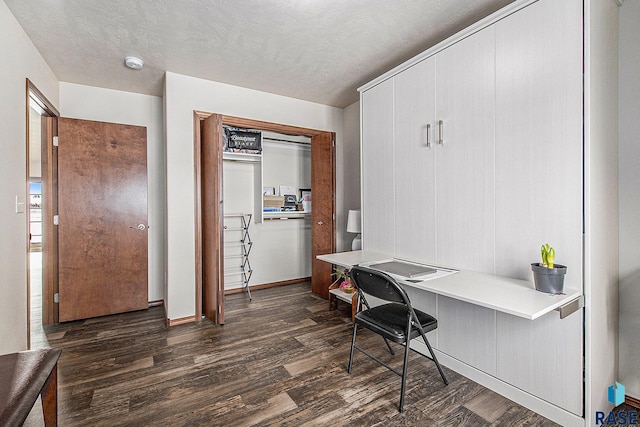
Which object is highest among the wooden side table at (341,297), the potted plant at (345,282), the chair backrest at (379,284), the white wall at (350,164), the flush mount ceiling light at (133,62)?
the flush mount ceiling light at (133,62)

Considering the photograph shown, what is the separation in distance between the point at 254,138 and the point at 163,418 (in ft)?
10.7

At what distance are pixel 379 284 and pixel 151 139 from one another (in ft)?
11.1

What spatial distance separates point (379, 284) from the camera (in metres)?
1.92

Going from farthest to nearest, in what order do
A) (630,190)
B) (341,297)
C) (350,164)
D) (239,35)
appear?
1. (350,164)
2. (341,297)
3. (239,35)
4. (630,190)

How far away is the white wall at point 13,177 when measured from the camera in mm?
1977

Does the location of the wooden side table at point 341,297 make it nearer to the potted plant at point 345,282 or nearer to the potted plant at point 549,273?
the potted plant at point 345,282

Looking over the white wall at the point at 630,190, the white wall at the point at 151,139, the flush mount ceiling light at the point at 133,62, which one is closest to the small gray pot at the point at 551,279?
the white wall at the point at 630,190

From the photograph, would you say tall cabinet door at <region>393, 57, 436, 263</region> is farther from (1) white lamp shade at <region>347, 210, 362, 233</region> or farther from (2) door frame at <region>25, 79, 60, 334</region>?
(2) door frame at <region>25, 79, 60, 334</region>

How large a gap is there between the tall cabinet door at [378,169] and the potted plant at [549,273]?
4.03ft

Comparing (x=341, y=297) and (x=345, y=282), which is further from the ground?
(x=345, y=282)

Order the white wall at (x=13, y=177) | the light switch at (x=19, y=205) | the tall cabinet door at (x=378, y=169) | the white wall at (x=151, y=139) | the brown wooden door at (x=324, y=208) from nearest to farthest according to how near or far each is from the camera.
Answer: the white wall at (x=13, y=177) < the light switch at (x=19, y=205) < the tall cabinet door at (x=378, y=169) < the white wall at (x=151, y=139) < the brown wooden door at (x=324, y=208)

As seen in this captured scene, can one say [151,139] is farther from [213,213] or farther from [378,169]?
[378,169]

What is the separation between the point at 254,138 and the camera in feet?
13.6

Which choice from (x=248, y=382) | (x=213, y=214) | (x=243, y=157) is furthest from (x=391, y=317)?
(x=243, y=157)
